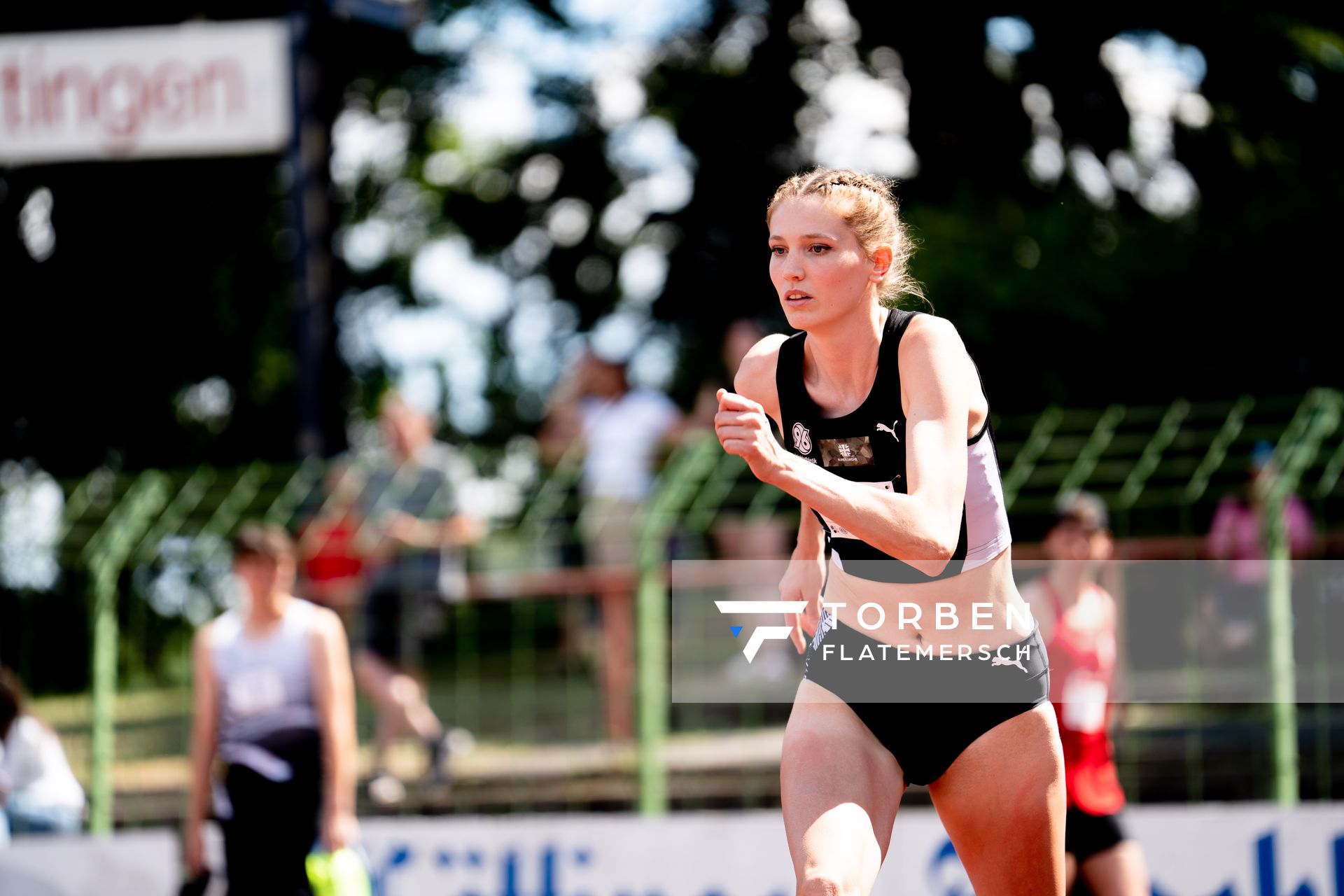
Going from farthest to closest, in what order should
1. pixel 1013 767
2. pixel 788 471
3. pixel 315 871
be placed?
1. pixel 315 871
2. pixel 1013 767
3. pixel 788 471

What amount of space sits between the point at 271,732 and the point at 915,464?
3.46 metres

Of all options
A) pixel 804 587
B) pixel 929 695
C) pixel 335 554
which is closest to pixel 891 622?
pixel 929 695

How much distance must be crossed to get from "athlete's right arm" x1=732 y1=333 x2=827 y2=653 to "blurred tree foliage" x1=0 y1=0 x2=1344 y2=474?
4700mm

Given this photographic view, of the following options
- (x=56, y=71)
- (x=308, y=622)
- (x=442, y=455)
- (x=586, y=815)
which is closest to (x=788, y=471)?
(x=308, y=622)

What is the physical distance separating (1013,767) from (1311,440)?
3.60 metres

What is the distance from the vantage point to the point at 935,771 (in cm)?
301

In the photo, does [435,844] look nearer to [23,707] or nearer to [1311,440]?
[23,707]

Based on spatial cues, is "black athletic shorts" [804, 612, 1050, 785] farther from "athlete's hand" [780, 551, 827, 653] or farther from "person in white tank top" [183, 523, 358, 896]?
"person in white tank top" [183, 523, 358, 896]

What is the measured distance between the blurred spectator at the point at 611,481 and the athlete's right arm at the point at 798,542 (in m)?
3.12

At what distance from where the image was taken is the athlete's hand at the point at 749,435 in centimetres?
256

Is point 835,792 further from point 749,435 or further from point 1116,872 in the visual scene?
point 1116,872

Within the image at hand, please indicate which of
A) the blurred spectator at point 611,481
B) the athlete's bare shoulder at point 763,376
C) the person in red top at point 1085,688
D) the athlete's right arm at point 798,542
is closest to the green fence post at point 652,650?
the blurred spectator at point 611,481

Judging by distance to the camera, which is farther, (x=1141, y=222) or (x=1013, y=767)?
(x=1141, y=222)

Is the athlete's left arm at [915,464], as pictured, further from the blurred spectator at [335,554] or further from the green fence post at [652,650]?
the blurred spectator at [335,554]
